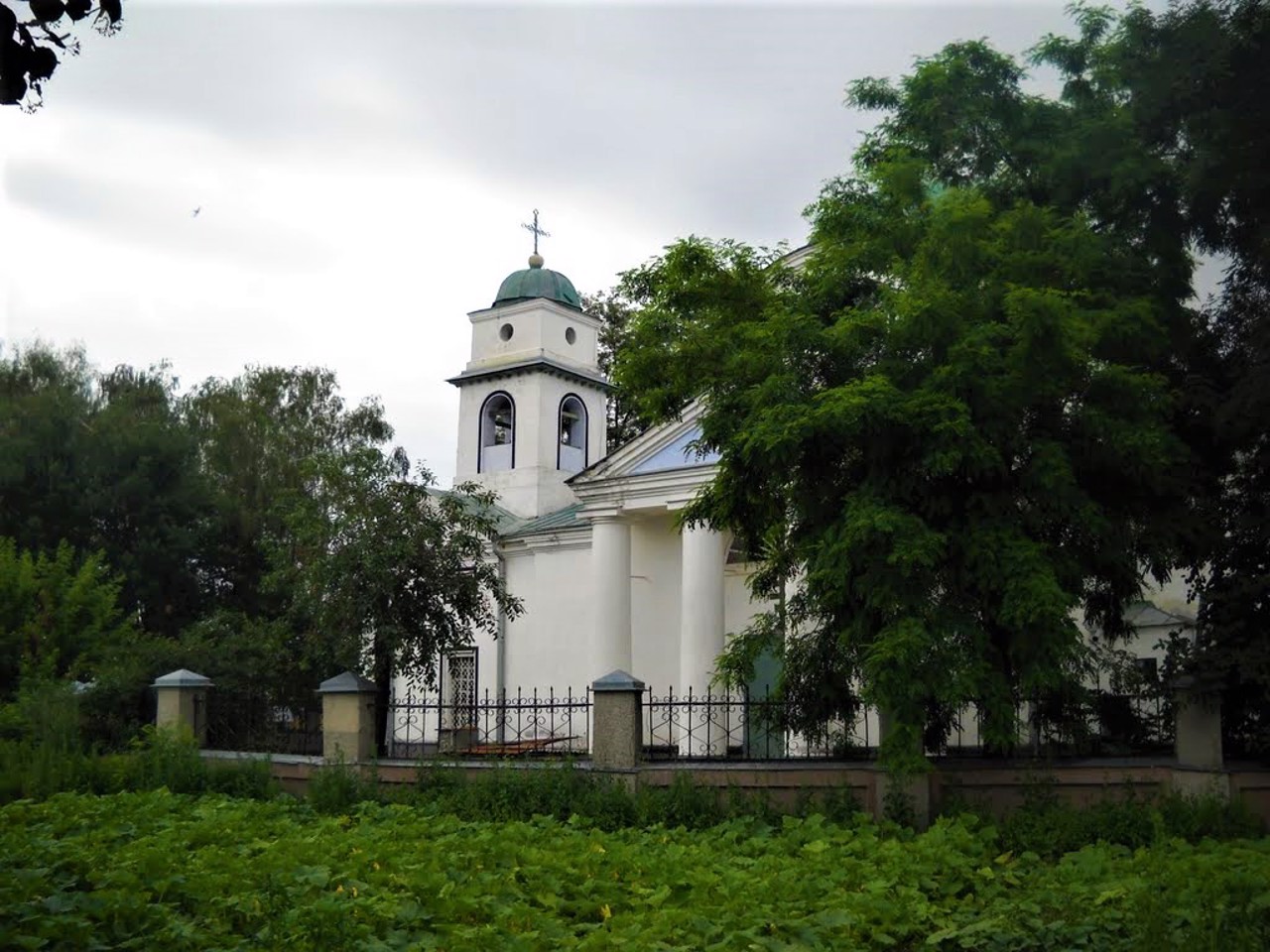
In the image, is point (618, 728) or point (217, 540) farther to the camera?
point (217, 540)

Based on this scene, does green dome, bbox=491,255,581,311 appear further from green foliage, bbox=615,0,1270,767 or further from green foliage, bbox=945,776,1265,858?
green foliage, bbox=945,776,1265,858

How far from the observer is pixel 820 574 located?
11234 mm

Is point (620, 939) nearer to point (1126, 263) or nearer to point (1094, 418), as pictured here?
point (1094, 418)

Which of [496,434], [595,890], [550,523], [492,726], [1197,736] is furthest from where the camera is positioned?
[496,434]

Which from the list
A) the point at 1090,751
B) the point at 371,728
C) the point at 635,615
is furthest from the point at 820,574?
the point at 635,615

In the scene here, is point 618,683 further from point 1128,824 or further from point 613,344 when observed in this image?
point 613,344

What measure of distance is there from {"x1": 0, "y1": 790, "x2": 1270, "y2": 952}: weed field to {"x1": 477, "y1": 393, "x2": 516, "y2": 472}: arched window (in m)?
18.1

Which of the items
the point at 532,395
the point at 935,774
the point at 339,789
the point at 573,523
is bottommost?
the point at 339,789

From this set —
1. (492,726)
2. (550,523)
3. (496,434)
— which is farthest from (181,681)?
(496,434)

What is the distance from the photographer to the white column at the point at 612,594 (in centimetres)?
2238

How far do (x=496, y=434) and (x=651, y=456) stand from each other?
7.07 metres

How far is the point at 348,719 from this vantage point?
46.4 feet

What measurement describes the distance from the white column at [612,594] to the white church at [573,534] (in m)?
0.02

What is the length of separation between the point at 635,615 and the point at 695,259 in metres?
12.6
